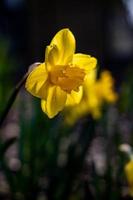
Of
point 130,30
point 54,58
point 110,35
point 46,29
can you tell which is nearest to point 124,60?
point 110,35

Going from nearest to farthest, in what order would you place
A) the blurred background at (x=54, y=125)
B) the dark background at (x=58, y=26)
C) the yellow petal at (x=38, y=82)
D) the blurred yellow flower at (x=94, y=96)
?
the yellow petal at (x=38, y=82), the blurred background at (x=54, y=125), the blurred yellow flower at (x=94, y=96), the dark background at (x=58, y=26)

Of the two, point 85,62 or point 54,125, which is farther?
point 54,125

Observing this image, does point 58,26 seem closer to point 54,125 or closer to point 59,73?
point 54,125

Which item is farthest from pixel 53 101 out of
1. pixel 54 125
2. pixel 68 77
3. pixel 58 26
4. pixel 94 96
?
pixel 58 26

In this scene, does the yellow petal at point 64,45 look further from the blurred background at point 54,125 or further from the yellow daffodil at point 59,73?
the blurred background at point 54,125

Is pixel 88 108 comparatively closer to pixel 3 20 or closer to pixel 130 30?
pixel 3 20

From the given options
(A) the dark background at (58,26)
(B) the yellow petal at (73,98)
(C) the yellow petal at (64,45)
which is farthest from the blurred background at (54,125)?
(C) the yellow petal at (64,45)

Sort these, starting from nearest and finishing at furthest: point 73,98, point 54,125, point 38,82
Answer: point 38,82, point 73,98, point 54,125
